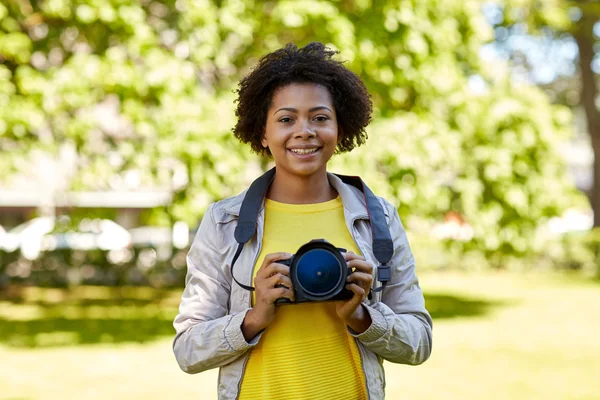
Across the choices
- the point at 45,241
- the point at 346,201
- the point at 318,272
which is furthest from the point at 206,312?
the point at 45,241

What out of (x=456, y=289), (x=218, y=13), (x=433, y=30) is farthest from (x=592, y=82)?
(x=218, y=13)

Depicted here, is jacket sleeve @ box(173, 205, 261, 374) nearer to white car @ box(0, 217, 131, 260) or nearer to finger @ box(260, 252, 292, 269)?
finger @ box(260, 252, 292, 269)

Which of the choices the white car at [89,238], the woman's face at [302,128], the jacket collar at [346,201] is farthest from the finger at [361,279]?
the white car at [89,238]

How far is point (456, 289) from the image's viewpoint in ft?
74.1

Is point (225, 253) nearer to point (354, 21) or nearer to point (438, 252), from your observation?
point (354, 21)

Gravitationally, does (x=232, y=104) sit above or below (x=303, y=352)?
above

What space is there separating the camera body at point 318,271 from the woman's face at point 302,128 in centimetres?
32

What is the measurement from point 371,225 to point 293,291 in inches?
14.2

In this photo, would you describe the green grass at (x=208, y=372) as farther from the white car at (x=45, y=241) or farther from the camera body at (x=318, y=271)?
the camera body at (x=318, y=271)

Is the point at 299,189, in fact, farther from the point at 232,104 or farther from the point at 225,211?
the point at 232,104

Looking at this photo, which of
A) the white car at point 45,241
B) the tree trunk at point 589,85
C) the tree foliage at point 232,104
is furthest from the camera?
the tree trunk at point 589,85

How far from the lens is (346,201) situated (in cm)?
261

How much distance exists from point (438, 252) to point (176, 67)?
1672cm

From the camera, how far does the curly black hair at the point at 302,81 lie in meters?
Result: 2.63
